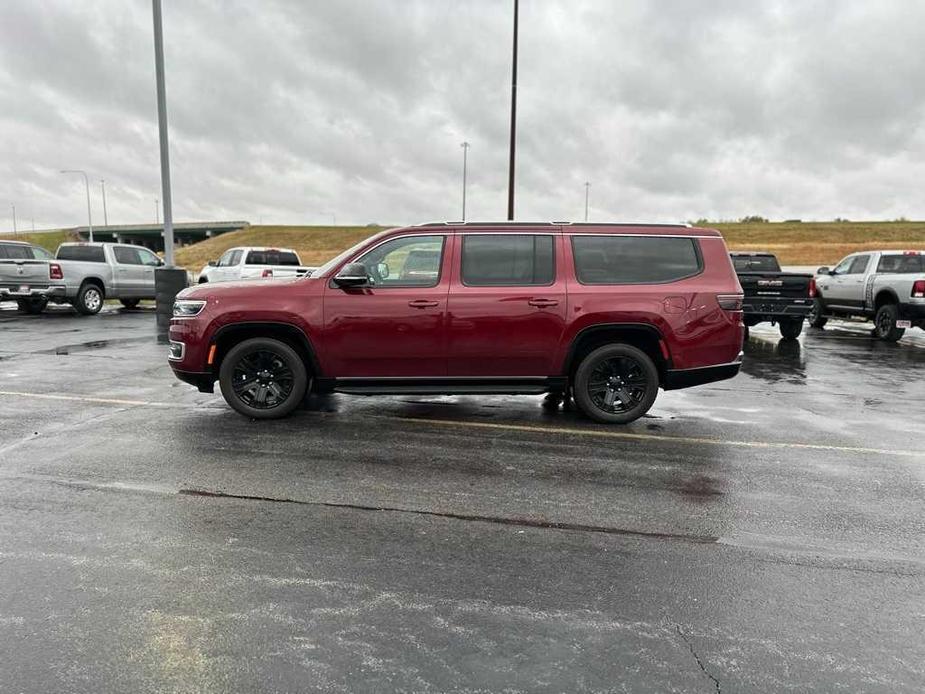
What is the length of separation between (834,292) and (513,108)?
37.0 ft

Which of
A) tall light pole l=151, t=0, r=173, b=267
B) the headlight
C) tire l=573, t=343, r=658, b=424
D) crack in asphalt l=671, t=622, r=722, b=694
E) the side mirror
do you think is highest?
tall light pole l=151, t=0, r=173, b=267

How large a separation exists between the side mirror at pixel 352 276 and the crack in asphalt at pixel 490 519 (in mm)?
2447

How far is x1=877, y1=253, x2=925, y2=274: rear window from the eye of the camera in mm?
13934

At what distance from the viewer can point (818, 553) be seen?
3.71 metres

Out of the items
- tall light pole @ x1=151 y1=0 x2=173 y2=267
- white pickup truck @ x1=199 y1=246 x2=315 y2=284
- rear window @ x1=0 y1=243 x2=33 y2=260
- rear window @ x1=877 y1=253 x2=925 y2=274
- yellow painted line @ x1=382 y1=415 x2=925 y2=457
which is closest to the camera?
yellow painted line @ x1=382 y1=415 x2=925 y2=457

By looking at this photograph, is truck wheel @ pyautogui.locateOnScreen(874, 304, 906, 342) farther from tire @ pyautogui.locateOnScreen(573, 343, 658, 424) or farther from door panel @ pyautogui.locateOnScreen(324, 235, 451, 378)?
door panel @ pyautogui.locateOnScreen(324, 235, 451, 378)

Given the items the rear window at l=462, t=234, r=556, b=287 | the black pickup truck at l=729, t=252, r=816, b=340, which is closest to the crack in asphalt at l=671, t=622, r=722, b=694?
the rear window at l=462, t=234, r=556, b=287

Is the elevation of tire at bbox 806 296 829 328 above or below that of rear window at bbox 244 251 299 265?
below

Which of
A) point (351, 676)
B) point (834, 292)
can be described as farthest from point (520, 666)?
point (834, 292)

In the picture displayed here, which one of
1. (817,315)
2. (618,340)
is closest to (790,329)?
(817,315)

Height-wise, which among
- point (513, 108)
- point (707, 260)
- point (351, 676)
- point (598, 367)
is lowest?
point (351, 676)

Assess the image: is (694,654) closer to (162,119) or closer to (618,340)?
(618,340)

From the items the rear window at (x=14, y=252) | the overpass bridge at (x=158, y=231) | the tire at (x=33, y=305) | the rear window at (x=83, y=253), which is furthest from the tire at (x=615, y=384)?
the overpass bridge at (x=158, y=231)

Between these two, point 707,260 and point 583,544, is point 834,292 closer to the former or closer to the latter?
point 707,260
